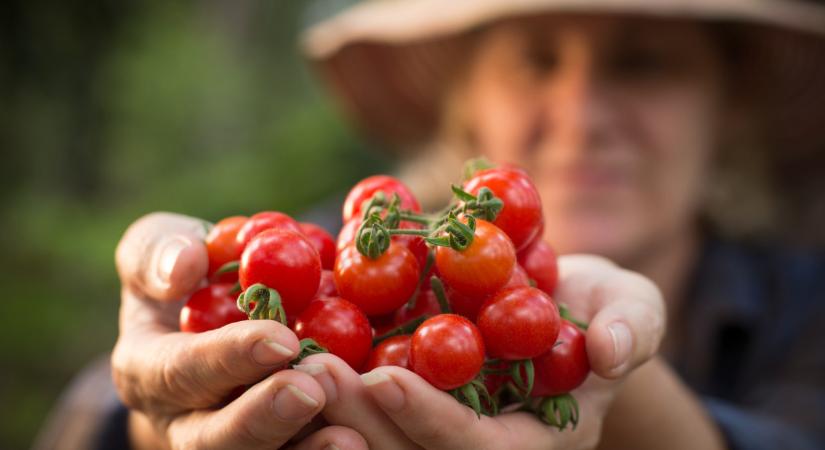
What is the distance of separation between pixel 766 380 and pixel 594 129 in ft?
3.46

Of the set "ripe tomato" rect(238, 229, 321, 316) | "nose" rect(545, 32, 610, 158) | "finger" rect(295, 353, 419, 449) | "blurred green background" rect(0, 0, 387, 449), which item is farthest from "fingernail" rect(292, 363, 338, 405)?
"blurred green background" rect(0, 0, 387, 449)

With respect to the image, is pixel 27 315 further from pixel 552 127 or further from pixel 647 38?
pixel 647 38

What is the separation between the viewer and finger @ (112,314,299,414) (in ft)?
2.96

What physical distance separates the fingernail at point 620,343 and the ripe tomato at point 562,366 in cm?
4

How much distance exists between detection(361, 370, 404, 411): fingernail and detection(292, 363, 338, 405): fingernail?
0.05m

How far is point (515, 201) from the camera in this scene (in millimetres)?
1127

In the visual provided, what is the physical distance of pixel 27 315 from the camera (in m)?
4.41

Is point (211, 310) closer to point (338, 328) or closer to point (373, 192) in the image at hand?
point (338, 328)

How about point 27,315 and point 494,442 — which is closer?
point 494,442

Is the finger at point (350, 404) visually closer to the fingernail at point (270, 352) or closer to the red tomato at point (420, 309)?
the fingernail at point (270, 352)

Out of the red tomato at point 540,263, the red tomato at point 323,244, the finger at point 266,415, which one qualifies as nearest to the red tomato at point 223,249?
the red tomato at point 323,244

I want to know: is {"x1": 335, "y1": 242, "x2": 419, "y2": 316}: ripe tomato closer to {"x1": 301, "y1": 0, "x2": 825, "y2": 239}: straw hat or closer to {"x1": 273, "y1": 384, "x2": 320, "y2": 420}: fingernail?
{"x1": 273, "y1": 384, "x2": 320, "y2": 420}: fingernail

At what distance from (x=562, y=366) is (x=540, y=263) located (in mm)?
217

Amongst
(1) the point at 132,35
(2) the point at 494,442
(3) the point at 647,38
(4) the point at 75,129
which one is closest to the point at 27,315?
(4) the point at 75,129
